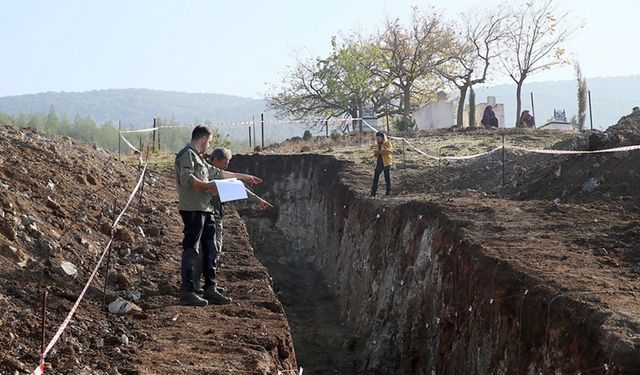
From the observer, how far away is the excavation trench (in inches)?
399

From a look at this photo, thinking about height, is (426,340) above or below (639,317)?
below

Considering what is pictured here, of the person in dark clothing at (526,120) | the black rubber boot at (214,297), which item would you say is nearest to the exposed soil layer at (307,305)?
the black rubber boot at (214,297)

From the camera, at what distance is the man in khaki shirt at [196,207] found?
444 inches

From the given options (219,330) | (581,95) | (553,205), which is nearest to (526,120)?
(581,95)

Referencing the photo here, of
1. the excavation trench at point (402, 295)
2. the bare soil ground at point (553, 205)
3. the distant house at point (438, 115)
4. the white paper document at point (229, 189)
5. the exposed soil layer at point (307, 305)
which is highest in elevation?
the distant house at point (438, 115)

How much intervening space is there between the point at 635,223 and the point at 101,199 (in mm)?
8775

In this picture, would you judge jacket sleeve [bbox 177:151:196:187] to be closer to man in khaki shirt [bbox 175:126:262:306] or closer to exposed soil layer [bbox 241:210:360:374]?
man in khaki shirt [bbox 175:126:262:306]

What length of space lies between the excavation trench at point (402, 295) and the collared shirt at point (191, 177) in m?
3.54

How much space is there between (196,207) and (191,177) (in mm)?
406

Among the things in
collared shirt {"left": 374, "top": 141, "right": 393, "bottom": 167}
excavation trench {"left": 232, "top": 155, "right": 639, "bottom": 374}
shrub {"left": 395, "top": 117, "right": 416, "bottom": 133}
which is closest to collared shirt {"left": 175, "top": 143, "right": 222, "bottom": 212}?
excavation trench {"left": 232, "top": 155, "right": 639, "bottom": 374}

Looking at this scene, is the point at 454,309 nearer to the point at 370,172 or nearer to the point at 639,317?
the point at 639,317

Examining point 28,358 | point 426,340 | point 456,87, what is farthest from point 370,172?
point 456,87

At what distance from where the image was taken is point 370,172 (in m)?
27.7

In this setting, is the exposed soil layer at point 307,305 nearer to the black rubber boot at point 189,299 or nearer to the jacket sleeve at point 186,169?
the black rubber boot at point 189,299
